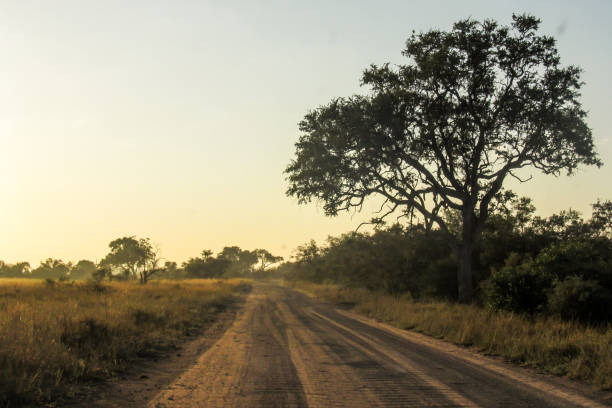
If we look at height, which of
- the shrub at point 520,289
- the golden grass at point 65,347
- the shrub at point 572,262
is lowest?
the golden grass at point 65,347

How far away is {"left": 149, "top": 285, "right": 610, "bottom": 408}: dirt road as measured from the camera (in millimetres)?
6379

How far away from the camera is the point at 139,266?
2859 inches

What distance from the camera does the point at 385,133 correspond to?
2348 cm

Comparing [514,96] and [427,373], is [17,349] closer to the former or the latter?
[427,373]

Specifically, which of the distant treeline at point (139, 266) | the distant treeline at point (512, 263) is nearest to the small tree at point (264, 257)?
the distant treeline at point (139, 266)

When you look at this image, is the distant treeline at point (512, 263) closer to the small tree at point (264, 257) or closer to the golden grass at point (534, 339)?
the golden grass at point (534, 339)

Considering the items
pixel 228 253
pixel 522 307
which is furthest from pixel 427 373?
pixel 228 253

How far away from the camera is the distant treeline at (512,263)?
45.4ft

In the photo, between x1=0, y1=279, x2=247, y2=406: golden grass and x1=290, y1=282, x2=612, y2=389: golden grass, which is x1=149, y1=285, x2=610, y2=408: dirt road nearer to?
x1=290, y1=282, x2=612, y2=389: golden grass

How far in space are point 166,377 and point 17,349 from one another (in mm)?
2430

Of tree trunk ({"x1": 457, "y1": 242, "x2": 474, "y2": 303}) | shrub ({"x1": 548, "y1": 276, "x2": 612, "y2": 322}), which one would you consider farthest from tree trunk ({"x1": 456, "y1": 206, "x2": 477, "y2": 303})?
shrub ({"x1": 548, "y1": 276, "x2": 612, "y2": 322})

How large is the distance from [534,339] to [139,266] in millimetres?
70056

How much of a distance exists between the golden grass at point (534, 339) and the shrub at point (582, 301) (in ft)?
1.99

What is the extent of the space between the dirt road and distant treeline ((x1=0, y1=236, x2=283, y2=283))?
3992 centimetres
